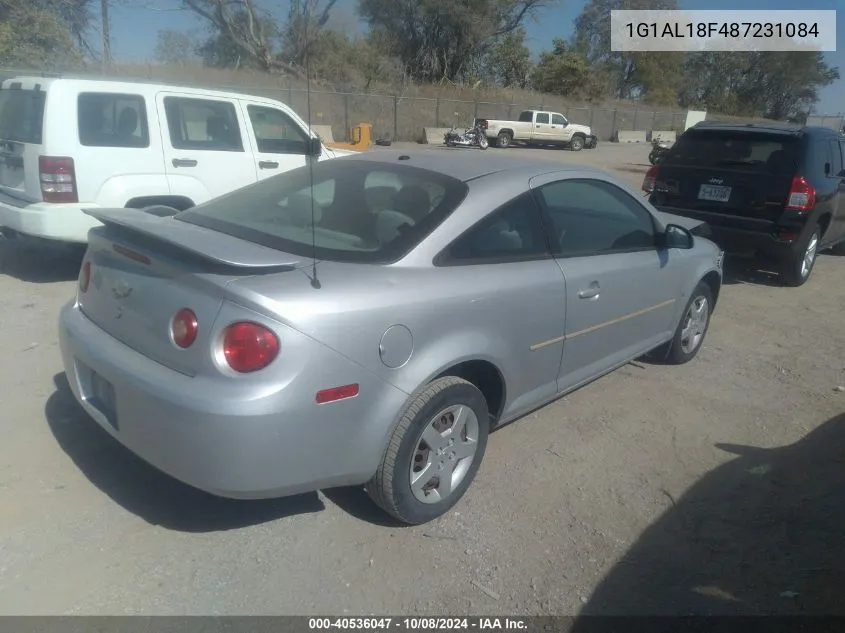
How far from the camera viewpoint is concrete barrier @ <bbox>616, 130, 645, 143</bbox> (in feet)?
161

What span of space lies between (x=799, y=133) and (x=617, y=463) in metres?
5.40

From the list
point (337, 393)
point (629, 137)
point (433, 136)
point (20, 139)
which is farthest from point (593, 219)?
point (629, 137)

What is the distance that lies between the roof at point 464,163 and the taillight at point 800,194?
415 cm

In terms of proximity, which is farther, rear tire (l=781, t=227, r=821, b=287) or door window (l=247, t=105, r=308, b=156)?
rear tire (l=781, t=227, r=821, b=287)

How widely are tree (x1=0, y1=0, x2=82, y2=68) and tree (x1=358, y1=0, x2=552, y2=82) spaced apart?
113 ft

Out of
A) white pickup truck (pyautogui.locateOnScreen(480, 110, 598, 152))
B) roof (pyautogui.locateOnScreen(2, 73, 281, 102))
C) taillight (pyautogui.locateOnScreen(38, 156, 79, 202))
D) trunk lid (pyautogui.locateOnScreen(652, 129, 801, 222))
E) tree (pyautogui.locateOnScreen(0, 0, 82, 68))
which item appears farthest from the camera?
white pickup truck (pyautogui.locateOnScreen(480, 110, 598, 152))

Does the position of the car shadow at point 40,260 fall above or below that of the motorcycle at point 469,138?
below

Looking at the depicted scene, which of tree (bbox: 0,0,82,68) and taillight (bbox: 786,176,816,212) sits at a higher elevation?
tree (bbox: 0,0,82,68)

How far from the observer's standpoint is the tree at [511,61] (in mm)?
55062

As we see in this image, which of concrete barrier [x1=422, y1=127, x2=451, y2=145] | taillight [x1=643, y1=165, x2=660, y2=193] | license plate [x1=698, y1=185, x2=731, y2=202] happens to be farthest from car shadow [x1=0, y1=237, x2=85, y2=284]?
concrete barrier [x1=422, y1=127, x2=451, y2=145]

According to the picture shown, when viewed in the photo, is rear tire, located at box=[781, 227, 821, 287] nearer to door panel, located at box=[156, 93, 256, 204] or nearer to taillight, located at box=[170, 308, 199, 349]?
door panel, located at box=[156, 93, 256, 204]

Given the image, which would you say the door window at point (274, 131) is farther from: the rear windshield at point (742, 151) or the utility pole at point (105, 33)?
the utility pole at point (105, 33)

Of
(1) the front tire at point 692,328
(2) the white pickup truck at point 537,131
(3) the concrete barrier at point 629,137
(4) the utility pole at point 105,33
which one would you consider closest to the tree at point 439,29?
(3) the concrete barrier at point 629,137

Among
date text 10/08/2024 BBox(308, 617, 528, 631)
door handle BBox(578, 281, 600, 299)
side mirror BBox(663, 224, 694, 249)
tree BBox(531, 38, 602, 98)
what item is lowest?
date text 10/08/2024 BBox(308, 617, 528, 631)
